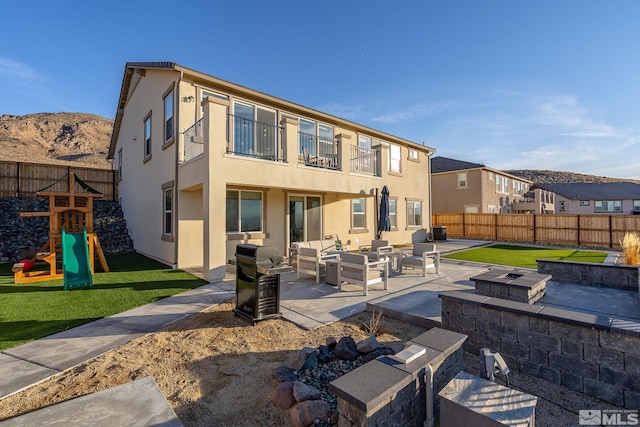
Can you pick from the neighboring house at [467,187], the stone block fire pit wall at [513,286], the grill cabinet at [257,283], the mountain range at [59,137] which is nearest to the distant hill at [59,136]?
the mountain range at [59,137]

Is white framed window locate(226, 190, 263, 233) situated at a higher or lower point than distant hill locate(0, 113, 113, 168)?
lower

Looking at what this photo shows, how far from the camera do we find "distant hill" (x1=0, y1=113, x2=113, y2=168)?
53.8m

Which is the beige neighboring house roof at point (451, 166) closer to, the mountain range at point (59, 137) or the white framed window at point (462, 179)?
the white framed window at point (462, 179)

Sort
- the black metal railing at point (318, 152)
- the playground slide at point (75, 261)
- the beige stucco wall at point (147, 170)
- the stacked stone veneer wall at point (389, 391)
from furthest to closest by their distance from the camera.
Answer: the black metal railing at point (318, 152) → the beige stucco wall at point (147, 170) → the playground slide at point (75, 261) → the stacked stone veneer wall at point (389, 391)

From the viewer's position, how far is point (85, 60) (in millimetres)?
19578

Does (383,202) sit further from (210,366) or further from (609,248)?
(609,248)

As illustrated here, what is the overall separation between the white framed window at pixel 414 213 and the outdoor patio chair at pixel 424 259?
8.52m

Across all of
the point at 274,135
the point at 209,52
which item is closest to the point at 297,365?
the point at 274,135

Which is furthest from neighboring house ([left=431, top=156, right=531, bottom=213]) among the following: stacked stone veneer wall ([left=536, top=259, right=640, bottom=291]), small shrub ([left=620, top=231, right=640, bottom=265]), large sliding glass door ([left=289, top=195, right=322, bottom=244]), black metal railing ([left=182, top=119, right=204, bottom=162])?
black metal railing ([left=182, top=119, right=204, bottom=162])

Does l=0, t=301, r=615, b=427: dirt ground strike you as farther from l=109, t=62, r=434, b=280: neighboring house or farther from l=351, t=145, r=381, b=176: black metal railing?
l=351, t=145, r=381, b=176: black metal railing

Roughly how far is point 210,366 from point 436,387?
257cm

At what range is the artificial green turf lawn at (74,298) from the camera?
4.79 metres

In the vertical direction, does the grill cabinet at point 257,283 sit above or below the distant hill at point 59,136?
below

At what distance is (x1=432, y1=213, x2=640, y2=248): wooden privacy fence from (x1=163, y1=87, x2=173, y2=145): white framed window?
18821 mm
